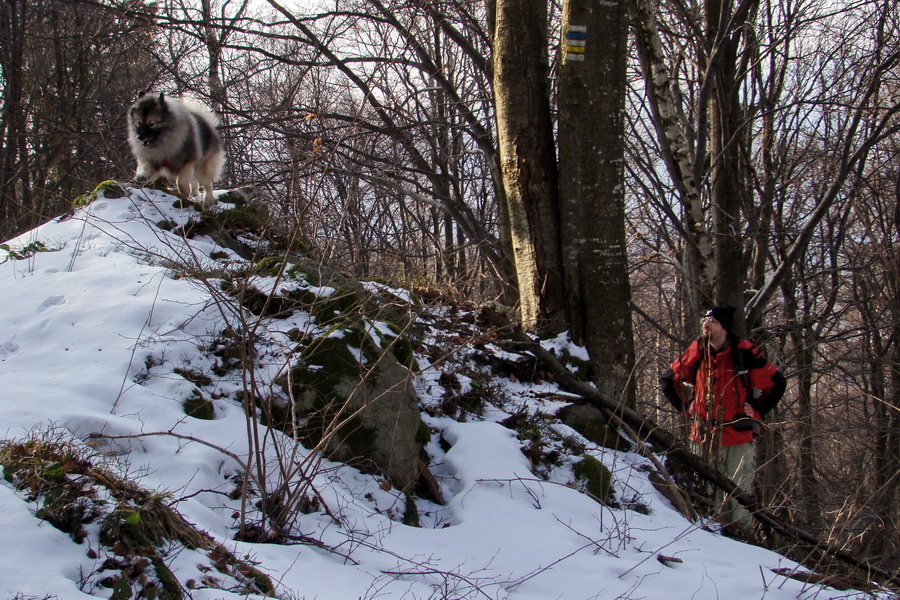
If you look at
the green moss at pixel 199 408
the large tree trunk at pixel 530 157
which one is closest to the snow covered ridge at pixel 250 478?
the green moss at pixel 199 408

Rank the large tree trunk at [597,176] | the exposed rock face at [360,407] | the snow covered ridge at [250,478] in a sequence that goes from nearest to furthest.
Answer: the snow covered ridge at [250,478], the exposed rock face at [360,407], the large tree trunk at [597,176]

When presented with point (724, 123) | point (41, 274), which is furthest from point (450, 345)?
point (724, 123)

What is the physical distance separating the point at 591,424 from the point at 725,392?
119 centimetres

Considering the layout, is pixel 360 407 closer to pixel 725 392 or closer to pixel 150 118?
pixel 725 392

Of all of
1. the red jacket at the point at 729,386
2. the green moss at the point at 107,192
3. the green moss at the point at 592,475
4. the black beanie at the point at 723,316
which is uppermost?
the green moss at the point at 107,192

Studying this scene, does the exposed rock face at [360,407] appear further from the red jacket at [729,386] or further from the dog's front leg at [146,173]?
the dog's front leg at [146,173]

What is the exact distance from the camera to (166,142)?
6.88 m

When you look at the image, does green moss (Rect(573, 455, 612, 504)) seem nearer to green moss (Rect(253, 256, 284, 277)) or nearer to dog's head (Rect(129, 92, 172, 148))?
green moss (Rect(253, 256, 284, 277))

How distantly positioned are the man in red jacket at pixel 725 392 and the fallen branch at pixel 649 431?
196 mm

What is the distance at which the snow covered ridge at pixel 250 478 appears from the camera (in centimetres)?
227

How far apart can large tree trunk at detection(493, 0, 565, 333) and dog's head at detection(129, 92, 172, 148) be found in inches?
149

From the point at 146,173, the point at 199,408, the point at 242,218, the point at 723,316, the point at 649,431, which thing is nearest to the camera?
the point at 199,408

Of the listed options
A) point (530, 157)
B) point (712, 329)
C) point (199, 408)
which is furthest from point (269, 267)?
point (712, 329)

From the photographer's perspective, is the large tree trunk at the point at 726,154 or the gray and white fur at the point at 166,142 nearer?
the gray and white fur at the point at 166,142
